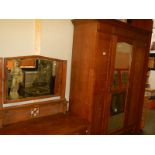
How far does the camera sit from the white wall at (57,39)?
1.97 metres

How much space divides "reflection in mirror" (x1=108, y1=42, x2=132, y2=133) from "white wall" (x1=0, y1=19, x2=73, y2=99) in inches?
24.8

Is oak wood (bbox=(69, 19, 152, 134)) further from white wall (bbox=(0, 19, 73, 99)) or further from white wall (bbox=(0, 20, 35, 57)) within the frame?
white wall (bbox=(0, 20, 35, 57))

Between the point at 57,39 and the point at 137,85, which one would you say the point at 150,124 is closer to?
the point at 137,85

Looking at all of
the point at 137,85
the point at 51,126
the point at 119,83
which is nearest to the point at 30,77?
the point at 51,126

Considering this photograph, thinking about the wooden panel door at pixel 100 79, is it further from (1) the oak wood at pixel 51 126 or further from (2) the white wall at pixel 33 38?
(2) the white wall at pixel 33 38

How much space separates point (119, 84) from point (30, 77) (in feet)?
4.07

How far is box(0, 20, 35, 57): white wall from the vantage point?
66.4 inches

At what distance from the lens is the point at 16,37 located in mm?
1766

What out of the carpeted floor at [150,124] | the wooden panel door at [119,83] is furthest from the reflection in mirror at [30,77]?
the carpeted floor at [150,124]

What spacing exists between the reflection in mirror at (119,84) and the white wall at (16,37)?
1.09m

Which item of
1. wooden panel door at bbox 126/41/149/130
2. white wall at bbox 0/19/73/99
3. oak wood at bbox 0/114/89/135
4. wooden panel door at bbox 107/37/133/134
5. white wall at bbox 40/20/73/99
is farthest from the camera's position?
wooden panel door at bbox 126/41/149/130

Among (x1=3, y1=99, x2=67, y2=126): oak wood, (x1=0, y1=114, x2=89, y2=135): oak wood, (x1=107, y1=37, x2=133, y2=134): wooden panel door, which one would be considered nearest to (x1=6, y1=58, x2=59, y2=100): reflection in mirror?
(x1=3, y1=99, x2=67, y2=126): oak wood
